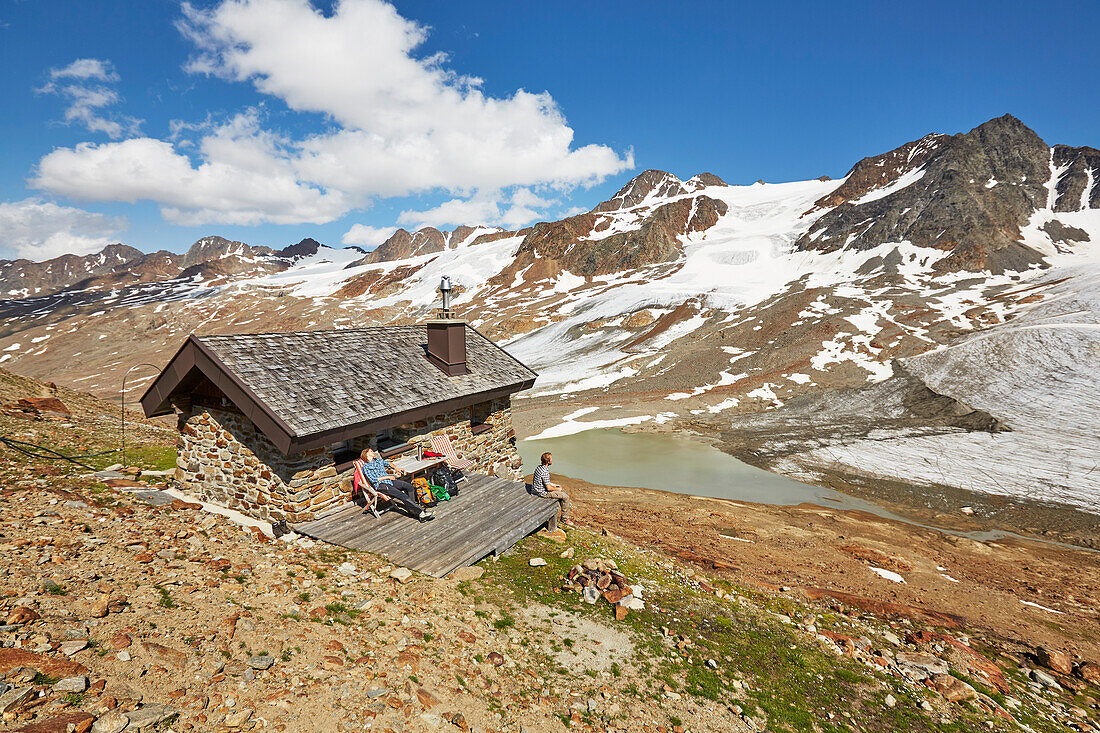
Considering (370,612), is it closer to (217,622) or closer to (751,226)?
(217,622)

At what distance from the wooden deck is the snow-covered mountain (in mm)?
26603

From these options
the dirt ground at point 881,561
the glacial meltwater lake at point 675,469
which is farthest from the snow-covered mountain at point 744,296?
the dirt ground at point 881,561

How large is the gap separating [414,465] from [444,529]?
2.14 meters

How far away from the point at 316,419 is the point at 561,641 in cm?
699

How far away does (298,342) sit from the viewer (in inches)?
511

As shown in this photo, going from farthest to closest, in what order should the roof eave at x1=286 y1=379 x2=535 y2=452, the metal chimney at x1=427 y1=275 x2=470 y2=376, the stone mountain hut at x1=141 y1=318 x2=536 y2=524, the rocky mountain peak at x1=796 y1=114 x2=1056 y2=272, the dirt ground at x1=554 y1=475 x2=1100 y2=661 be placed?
1. the rocky mountain peak at x1=796 y1=114 x2=1056 y2=272
2. the metal chimney at x1=427 y1=275 x2=470 y2=376
3. the dirt ground at x1=554 y1=475 x2=1100 y2=661
4. the stone mountain hut at x1=141 y1=318 x2=536 y2=524
5. the roof eave at x1=286 y1=379 x2=535 y2=452

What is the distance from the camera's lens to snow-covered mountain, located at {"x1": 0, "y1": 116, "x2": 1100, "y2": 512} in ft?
153

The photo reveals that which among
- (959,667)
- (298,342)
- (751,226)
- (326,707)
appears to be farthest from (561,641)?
(751,226)

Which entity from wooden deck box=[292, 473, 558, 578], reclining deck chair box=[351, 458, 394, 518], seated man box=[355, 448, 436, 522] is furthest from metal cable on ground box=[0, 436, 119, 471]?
wooden deck box=[292, 473, 558, 578]

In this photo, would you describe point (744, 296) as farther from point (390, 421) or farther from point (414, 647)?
point (414, 647)

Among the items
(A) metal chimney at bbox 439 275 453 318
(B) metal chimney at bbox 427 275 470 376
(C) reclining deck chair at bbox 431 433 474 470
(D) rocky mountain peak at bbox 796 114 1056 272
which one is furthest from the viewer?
(D) rocky mountain peak at bbox 796 114 1056 272

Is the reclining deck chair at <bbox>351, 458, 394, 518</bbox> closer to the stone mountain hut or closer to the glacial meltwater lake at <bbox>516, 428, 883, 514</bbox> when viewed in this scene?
the stone mountain hut

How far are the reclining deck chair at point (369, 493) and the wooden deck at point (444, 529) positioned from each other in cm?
17

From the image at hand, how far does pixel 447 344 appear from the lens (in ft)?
49.3
